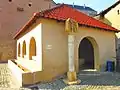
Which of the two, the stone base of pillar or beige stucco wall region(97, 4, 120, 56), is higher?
beige stucco wall region(97, 4, 120, 56)

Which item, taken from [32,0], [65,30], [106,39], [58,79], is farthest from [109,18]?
[32,0]

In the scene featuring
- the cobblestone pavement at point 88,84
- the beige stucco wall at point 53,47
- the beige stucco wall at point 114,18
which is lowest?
the cobblestone pavement at point 88,84

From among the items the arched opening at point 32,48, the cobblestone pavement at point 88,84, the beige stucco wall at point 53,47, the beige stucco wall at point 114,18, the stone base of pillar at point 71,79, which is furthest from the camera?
the beige stucco wall at point 114,18

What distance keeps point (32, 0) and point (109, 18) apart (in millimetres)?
12299

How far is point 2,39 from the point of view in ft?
78.1

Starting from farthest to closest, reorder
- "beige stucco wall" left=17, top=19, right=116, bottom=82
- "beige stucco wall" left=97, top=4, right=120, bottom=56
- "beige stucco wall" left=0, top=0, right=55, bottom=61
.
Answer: "beige stucco wall" left=0, top=0, right=55, bottom=61 < "beige stucco wall" left=97, top=4, right=120, bottom=56 < "beige stucco wall" left=17, top=19, right=116, bottom=82

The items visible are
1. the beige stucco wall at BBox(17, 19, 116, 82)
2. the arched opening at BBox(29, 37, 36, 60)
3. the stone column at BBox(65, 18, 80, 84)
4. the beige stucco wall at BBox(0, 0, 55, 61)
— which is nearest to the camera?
the stone column at BBox(65, 18, 80, 84)

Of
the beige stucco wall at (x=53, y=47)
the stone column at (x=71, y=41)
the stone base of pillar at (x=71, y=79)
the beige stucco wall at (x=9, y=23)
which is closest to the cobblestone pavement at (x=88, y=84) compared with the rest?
the stone base of pillar at (x=71, y=79)

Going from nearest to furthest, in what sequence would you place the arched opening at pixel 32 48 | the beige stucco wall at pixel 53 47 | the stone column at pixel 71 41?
1. the stone column at pixel 71 41
2. the beige stucco wall at pixel 53 47
3. the arched opening at pixel 32 48

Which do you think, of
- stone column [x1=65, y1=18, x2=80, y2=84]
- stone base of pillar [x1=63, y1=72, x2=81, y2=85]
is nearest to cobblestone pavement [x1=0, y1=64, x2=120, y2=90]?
stone base of pillar [x1=63, y1=72, x2=81, y2=85]

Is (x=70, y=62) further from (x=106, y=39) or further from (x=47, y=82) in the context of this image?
(x=106, y=39)

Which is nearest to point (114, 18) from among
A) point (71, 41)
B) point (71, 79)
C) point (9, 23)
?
point (71, 41)

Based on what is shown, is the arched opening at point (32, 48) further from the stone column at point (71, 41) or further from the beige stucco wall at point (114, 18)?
the beige stucco wall at point (114, 18)

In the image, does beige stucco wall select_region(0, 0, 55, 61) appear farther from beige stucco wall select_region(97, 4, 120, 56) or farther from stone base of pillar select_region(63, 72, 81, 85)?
stone base of pillar select_region(63, 72, 81, 85)
